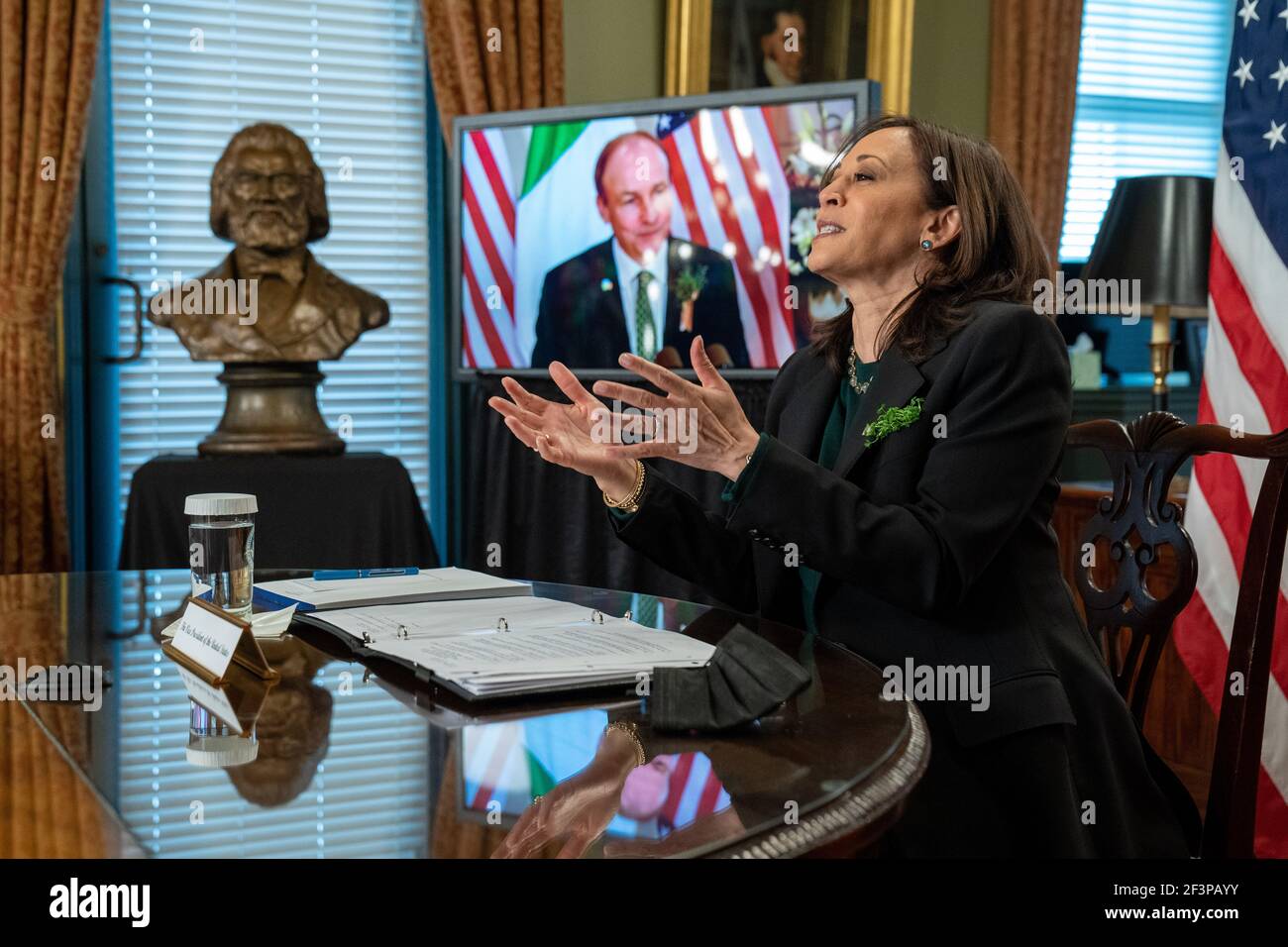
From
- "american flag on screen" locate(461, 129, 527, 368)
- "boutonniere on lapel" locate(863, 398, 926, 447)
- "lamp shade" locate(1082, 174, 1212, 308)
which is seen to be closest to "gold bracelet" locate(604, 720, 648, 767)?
"boutonniere on lapel" locate(863, 398, 926, 447)

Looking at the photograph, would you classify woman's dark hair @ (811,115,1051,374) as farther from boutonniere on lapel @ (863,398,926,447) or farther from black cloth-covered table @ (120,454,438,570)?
black cloth-covered table @ (120,454,438,570)

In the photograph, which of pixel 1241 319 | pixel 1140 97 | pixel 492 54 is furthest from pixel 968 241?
pixel 1140 97

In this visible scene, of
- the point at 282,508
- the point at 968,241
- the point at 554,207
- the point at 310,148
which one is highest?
the point at 310,148

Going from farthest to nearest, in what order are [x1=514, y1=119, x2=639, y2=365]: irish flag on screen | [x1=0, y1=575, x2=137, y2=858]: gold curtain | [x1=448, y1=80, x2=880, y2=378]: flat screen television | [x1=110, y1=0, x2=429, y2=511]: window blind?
[x1=110, y1=0, x2=429, y2=511]: window blind
[x1=514, y1=119, x2=639, y2=365]: irish flag on screen
[x1=448, y1=80, x2=880, y2=378]: flat screen television
[x1=0, y1=575, x2=137, y2=858]: gold curtain

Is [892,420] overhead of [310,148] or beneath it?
beneath

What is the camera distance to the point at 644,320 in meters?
3.93

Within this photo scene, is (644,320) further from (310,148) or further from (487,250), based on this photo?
(310,148)

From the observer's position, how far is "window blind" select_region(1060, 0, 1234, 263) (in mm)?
5379

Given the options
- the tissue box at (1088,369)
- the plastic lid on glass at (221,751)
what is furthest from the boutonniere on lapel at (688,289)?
the plastic lid on glass at (221,751)

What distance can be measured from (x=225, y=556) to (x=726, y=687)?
0.70 m

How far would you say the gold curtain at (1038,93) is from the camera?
5074 mm

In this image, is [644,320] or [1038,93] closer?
[644,320]

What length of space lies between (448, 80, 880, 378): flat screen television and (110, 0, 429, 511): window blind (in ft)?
1.77

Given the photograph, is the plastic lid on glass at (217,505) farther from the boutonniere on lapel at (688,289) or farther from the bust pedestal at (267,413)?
the boutonniere on lapel at (688,289)
